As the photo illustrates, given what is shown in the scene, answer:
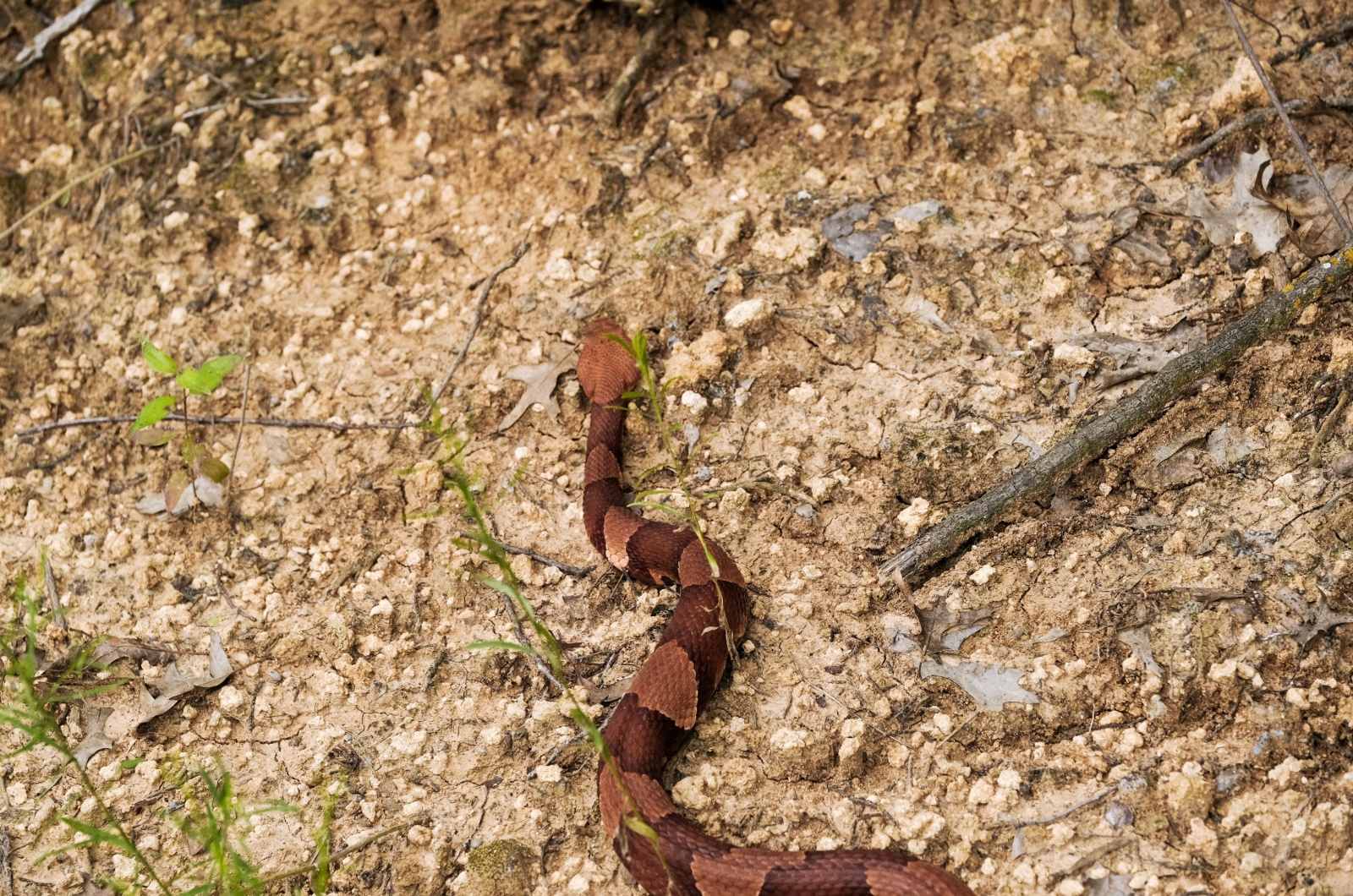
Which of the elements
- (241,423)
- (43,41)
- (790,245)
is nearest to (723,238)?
(790,245)

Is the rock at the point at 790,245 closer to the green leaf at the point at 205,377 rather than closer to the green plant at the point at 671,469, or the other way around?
the green plant at the point at 671,469

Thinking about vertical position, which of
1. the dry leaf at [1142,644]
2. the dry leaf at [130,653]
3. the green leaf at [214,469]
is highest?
the green leaf at [214,469]

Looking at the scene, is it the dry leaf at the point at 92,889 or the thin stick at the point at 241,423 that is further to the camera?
the thin stick at the point at 241,423

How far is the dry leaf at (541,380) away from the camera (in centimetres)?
364

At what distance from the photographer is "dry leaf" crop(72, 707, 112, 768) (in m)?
3.00

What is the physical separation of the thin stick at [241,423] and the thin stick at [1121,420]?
1.79 metres

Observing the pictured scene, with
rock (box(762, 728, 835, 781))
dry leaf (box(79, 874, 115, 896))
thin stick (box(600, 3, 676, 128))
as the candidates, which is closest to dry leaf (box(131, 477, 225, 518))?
dry leaf (box(79, 874, 115, 896))

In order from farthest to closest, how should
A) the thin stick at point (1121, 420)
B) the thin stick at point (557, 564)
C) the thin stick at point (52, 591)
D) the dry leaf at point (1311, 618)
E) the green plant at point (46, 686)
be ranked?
the thin stick at point (52, 591), the thin stick at point (557, 564), the thin stick at point (1121, 420), the green plant at point (46, 686), the dry leaf at point (1311, 618)

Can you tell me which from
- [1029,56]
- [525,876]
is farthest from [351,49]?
[525,876]

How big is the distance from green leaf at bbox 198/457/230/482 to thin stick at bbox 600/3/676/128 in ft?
6.39

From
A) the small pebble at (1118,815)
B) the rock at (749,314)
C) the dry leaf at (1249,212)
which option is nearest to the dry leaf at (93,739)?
the rock at (749,314)

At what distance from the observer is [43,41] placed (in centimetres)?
468

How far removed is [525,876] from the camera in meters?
2.59

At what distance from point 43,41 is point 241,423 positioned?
241 cm
